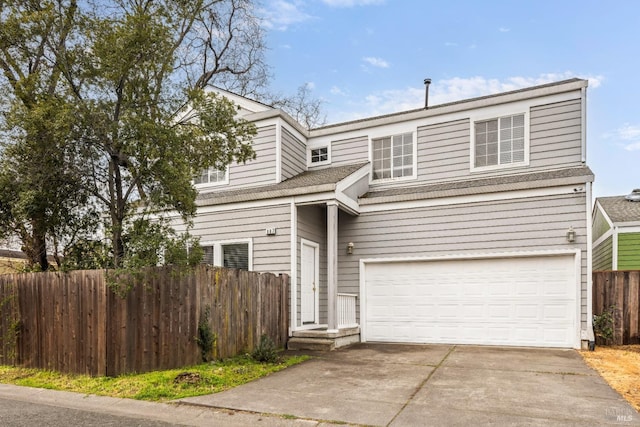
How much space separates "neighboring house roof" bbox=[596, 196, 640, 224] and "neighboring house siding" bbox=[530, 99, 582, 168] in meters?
4.43

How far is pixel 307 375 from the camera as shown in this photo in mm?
6727

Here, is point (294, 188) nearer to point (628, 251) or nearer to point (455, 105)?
point (455, 105)

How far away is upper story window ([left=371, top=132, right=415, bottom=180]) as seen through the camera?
39.0 feet

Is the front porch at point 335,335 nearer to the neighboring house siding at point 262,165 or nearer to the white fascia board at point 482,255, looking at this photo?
the white fascia board at point 482,255

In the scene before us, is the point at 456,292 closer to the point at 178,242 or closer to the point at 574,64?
the point at 178,242

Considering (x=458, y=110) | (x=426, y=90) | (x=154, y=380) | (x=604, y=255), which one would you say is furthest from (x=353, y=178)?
(x=604, y=255)

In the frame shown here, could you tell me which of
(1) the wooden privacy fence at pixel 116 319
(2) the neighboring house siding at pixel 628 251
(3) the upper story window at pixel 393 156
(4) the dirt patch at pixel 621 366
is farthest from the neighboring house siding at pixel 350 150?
(2) the neighboring house siding at pixel 628 251

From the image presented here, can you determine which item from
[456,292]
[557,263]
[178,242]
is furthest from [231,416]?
[557,263]

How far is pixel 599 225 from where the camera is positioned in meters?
15.6

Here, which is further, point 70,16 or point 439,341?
point 439,341

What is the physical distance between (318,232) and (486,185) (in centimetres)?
408

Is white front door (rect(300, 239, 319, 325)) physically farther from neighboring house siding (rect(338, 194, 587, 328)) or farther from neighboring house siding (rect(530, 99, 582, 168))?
neighboring house siding (rect(530, 99, 582, 168))

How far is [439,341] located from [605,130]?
8.74 metres

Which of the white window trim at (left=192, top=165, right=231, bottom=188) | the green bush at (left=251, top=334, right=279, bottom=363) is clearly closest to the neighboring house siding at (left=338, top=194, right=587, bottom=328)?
the white window trim at (left=192, top=165, right=231, bottom=188)
